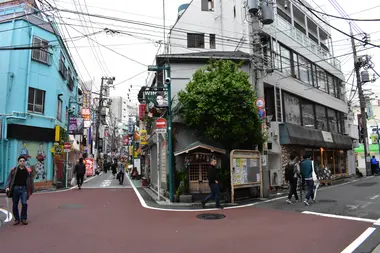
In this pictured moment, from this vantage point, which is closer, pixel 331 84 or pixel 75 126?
pixel 75 126

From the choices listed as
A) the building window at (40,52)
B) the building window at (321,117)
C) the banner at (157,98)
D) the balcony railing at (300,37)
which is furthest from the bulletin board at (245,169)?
the building window at (40,52)

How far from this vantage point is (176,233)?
22.5 ft

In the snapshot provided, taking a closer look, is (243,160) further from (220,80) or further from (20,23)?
(20,23)

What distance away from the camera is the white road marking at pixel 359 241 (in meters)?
5.45

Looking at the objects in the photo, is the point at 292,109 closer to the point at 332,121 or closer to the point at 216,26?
the point at 216,26

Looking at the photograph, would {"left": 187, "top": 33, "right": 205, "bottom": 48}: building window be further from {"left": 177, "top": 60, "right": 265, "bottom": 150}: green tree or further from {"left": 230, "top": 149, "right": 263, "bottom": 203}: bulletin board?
{"left": 230, "top": 149, "right": 263, "bottom": 203}: bulletin board

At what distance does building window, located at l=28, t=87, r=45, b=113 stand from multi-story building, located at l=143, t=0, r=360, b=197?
7.66 m

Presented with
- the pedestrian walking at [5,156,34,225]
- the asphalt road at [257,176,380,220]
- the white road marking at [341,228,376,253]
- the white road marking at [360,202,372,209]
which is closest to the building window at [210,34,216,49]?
the asphalt road at [257,176,380,220]

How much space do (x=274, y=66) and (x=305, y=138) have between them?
516 cm

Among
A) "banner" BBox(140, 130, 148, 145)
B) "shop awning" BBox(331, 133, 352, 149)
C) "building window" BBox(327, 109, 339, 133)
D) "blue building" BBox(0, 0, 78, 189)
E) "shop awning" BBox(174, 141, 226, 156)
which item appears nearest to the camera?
"shop awning" BBox(174, 141, 226, 156)

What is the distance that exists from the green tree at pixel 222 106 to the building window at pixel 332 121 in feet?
→ 49.8

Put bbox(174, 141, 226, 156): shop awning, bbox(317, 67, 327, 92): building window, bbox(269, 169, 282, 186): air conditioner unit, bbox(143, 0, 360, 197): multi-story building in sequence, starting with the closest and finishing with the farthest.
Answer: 1. bbox(174, 141, 226, 156): shop awning
2. bbox(143, 0, 360, 197): multi-story building
3. bbox(269, 169, 282, 186): air conditioner unit
4. bbox(317, 67, 327, 92): building window

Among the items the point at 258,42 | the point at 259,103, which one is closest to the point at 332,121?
the point at 258,42

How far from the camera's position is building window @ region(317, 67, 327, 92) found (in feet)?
77.5
